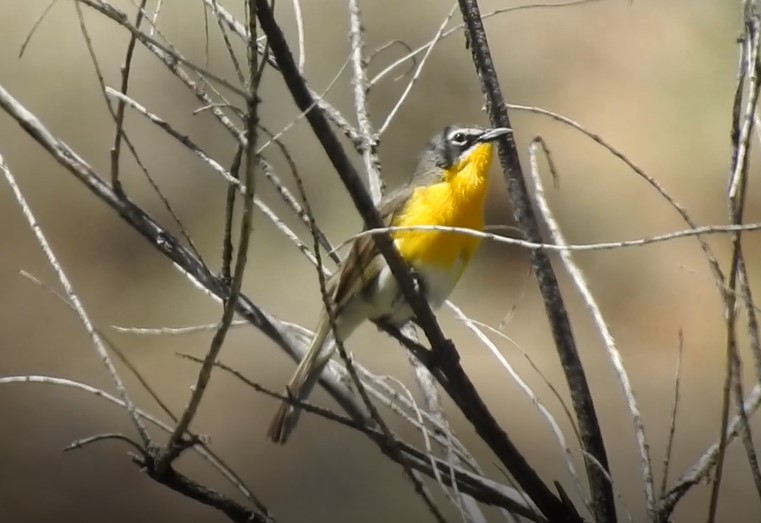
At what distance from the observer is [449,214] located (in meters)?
2.12

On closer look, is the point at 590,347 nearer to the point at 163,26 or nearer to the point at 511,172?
the point at 163,26

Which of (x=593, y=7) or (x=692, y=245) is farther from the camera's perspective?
(x=593, y=7)

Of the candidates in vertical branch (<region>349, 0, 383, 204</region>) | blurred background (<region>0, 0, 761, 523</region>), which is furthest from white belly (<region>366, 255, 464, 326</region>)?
blurred background (<region>0, 0, 761, 523</region>)

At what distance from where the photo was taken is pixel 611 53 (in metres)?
Answer: 4.98

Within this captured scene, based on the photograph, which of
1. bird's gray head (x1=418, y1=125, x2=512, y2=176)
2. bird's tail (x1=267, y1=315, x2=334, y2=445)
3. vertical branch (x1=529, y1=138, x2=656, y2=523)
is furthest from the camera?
bird's gray head (x1=418, y1=125, x2=512, y2=176)

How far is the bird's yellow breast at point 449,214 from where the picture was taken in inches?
80.4

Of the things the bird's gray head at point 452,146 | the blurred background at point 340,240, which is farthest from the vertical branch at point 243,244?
the blurred background at point 340,240

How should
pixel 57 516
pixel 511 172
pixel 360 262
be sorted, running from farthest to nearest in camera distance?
pixel 57 516, pixel 360 262, pixel 511 172

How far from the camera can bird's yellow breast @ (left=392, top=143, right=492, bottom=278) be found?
2041mm

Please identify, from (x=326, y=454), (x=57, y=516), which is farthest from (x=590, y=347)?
(x=57, y=516)

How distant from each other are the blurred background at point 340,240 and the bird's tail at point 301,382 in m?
1.56

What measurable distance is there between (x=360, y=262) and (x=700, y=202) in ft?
9.68

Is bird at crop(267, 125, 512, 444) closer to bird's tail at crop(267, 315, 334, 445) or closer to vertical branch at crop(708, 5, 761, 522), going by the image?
bird's tail at crop(267, 315, 334, 445)

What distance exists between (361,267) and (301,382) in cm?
31
